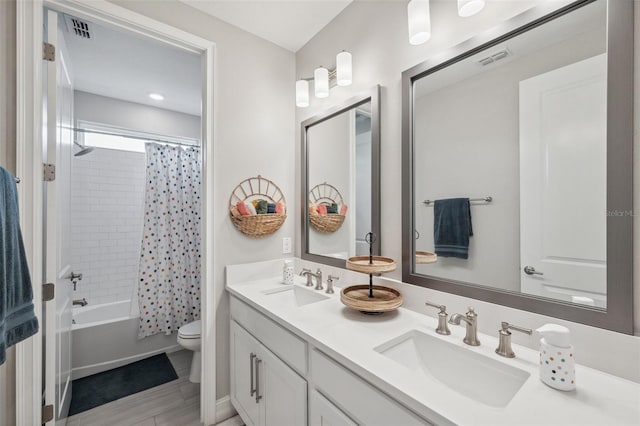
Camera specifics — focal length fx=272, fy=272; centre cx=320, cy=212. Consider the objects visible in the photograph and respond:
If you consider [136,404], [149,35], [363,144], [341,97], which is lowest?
[136,404]

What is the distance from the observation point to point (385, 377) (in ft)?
2.50

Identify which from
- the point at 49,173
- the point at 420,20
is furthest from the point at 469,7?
the point at 49,173

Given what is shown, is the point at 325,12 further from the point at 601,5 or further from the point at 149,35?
the point at 601,5

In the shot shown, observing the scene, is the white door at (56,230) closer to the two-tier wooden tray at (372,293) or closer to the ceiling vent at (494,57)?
the two-tier wooden tray at (372,293)

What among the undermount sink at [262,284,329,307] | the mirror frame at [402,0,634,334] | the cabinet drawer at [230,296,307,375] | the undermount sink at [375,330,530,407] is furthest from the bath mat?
the mirror frame at [402,0,634,334]

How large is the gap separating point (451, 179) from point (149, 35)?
5.84 ft

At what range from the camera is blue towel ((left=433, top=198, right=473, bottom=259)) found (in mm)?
1145

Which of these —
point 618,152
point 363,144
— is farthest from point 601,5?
point 363,144

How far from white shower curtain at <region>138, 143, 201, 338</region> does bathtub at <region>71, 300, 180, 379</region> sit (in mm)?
102

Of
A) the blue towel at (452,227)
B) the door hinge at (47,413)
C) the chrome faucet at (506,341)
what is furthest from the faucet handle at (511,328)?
the door hinge at (47,413)

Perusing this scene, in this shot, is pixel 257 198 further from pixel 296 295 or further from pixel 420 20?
pixel 420 20

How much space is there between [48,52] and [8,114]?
378 mm

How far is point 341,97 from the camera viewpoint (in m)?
1.70

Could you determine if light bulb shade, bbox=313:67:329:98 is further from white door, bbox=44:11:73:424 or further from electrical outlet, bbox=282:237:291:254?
white door, bbox=44:11:73:424
